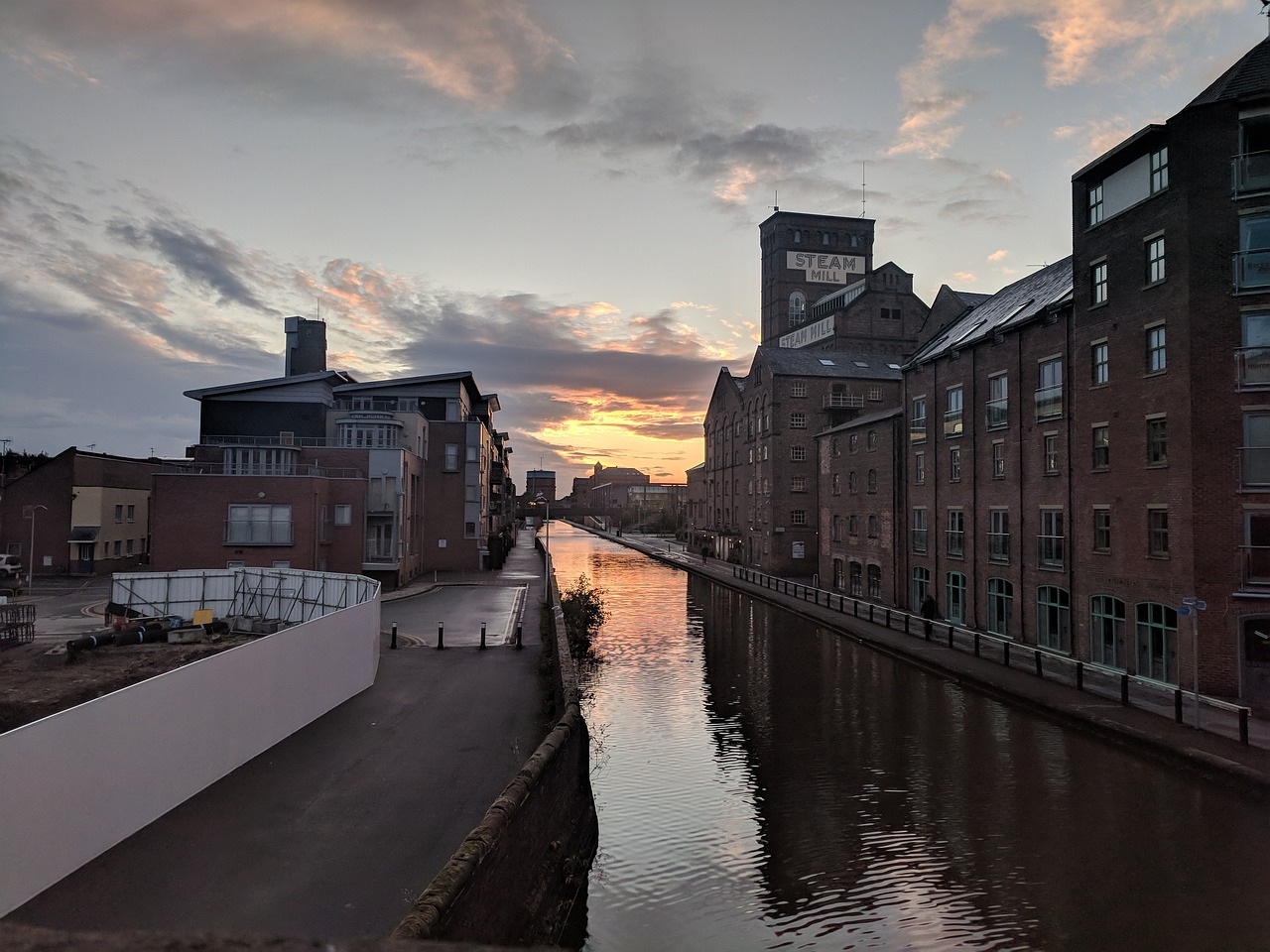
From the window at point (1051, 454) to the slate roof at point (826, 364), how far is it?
31767mm

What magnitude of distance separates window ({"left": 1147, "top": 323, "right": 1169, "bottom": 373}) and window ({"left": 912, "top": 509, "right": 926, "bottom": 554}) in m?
15.0

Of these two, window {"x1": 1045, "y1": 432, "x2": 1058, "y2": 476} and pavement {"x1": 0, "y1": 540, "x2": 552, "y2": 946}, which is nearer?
pavement {"x1": 0, "y1": 540, "x2": 552, "y2": 946}

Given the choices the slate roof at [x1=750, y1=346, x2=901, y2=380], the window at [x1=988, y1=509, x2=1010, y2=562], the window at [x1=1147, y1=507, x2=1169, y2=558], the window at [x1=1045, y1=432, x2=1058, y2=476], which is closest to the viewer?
the window at [x1=1147, y1=507, x2=1169, y2=558]

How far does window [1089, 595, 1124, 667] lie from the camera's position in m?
23.5

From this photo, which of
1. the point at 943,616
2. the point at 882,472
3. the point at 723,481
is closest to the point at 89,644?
the point at 943,616

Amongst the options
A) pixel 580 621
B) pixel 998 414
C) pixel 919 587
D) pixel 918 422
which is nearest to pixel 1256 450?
pixel 998 414

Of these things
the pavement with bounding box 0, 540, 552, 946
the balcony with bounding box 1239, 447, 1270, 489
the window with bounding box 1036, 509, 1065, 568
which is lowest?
the pavement with bounding box 0, 540, 552, 946

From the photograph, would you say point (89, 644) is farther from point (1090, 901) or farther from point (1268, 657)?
point (1268, 657)

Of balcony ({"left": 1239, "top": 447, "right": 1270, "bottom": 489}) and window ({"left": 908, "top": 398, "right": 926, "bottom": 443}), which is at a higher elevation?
window ({"left": 908, "top": 398, "right": 926, "bottom": 443})

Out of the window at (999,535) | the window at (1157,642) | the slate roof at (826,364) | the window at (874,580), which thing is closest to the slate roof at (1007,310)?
the window at (999,535)

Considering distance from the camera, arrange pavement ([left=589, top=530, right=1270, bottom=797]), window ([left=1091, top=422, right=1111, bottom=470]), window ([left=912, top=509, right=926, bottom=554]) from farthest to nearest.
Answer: window ([left=912, top=509, right=926, bottom=554]) < window ([left=1091, top=422, right=1111, bottom=470]) < pavement ([left=589, top=530, right=1270, bottom=797])

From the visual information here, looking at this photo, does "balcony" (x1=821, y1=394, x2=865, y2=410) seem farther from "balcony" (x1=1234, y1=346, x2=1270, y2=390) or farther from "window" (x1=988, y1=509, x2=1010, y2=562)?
"balcony" (x1=1234, y1=346, x2=1270, y2=390)

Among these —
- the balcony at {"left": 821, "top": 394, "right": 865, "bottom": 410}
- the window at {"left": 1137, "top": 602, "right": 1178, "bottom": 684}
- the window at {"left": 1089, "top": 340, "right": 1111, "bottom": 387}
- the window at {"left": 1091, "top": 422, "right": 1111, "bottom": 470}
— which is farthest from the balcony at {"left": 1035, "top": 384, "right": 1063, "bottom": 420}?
the balcony at {"left": 821, "top": 394, "right": 865, "bottom": 410}

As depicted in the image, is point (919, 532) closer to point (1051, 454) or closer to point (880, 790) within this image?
point (1051, 454)
